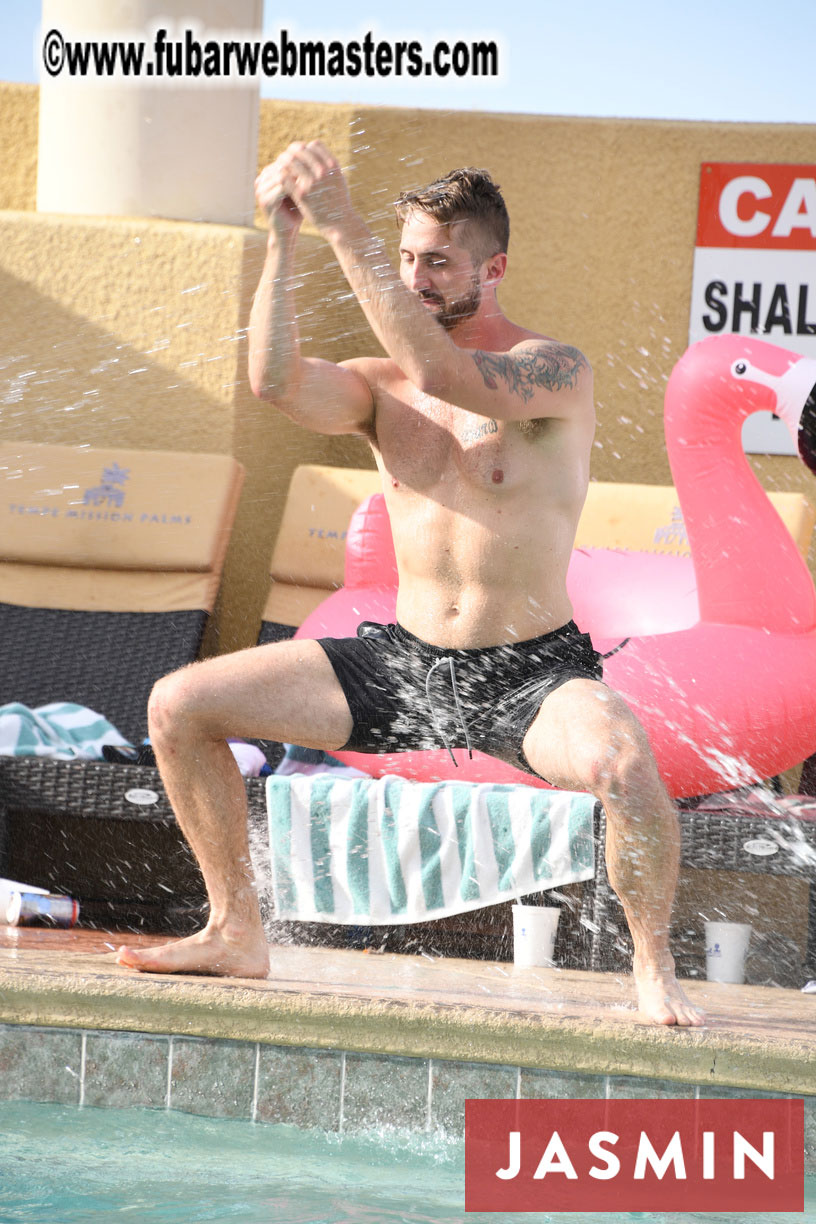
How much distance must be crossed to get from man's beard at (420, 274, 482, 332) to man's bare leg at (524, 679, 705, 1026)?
0.77 meters

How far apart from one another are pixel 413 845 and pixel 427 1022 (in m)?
0.91

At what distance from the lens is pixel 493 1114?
102 inches

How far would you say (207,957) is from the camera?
9.55 ft

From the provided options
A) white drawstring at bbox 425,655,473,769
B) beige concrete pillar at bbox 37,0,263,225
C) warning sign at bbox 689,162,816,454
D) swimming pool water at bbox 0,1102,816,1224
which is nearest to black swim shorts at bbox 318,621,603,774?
white drawstring at bbox 425,655,473,769

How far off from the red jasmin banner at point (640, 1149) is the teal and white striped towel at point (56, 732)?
5.79 ft

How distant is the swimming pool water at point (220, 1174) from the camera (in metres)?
2.16

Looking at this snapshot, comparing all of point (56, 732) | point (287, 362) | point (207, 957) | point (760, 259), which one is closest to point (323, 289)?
point (760, 259)

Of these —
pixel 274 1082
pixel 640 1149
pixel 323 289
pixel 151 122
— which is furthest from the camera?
pixel 323 289

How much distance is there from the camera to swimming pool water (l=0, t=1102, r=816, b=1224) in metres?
2.16

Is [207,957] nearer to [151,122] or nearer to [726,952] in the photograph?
[726,952]

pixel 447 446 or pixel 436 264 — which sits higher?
pixel 436 264

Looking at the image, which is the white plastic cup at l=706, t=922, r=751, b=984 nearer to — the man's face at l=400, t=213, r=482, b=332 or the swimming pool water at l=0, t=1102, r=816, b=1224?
the swimming pool water at l=0, t=1102, r=816, b=1224

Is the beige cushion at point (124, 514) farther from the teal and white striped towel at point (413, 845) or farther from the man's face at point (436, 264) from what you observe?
the man's face at point (436, 264)

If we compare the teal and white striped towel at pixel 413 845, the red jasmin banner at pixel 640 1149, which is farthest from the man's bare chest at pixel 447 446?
the red jasmin banner at pixel 640 1149
